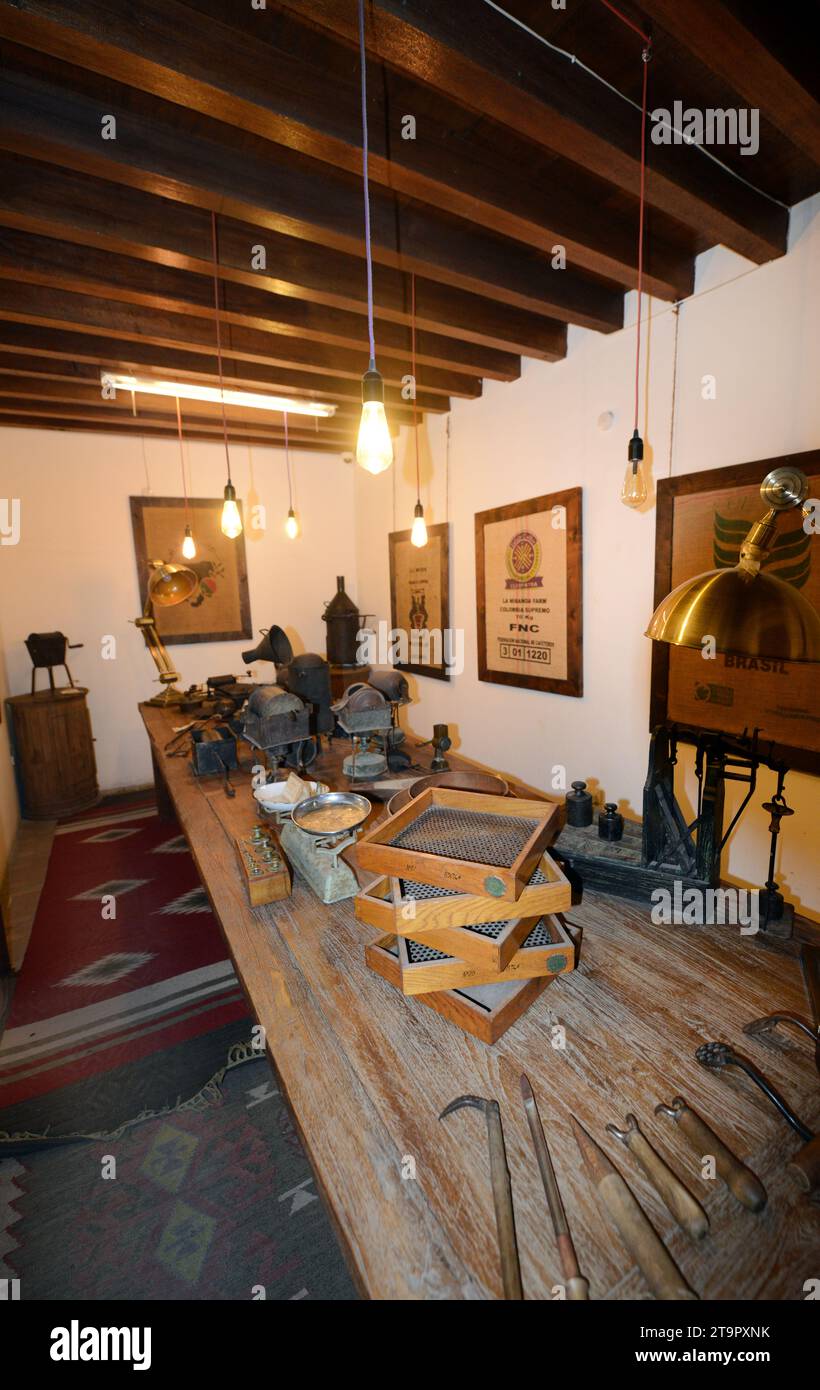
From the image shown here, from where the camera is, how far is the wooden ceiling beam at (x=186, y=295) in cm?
256

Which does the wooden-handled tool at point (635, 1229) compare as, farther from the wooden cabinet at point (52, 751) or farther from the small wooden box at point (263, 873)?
the wooden cabinet at point (52, 751)

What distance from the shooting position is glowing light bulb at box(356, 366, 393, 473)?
159 cm

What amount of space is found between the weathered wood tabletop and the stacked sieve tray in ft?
0.25

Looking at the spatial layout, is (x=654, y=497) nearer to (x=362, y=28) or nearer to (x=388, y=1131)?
(x=362, y=28)

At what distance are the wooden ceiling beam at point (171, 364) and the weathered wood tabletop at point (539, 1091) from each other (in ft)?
11.9

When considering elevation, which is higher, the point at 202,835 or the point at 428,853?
the point at 428,853

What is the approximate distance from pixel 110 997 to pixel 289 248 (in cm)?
381

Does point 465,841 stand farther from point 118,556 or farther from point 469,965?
point 118,556

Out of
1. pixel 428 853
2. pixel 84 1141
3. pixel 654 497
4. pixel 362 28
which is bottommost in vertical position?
pixel 84 1141

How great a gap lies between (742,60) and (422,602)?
4.09m

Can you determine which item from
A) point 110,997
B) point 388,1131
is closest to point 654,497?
point 388,1131

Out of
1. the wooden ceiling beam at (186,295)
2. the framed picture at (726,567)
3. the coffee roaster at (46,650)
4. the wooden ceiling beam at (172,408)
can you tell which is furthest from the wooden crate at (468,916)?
the coffee roaster at (46,650)
